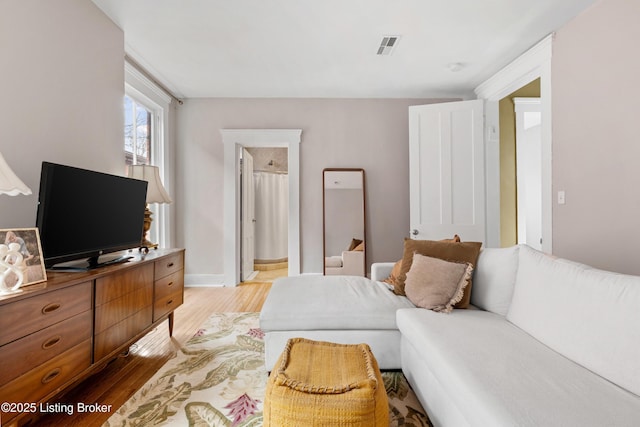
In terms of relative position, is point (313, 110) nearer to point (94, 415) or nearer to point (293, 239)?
point (293, 239)

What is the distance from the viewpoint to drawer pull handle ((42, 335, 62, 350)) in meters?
1.37

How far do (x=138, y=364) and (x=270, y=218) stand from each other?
3.75 m

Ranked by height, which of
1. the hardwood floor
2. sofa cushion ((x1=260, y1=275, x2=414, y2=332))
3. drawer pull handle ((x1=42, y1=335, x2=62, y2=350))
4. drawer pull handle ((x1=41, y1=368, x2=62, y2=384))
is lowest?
the hardwood floor

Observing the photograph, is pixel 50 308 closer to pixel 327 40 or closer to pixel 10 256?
pixel 10 256

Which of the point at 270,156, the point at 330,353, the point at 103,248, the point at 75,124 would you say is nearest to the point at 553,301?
the point at 330,353

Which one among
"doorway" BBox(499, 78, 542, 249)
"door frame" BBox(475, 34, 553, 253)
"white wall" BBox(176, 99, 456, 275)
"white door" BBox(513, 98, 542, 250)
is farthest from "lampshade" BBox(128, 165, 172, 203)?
"white door" BBox(513, 98, 542, 250)

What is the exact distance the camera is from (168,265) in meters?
2.48

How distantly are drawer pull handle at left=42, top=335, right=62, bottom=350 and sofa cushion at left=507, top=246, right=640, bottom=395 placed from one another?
2.28 metres

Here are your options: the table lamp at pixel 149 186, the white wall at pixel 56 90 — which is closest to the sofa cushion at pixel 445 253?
the table lamp at pixel 149 186

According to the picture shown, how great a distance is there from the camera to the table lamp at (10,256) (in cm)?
126

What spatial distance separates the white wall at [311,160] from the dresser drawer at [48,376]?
2.65 m

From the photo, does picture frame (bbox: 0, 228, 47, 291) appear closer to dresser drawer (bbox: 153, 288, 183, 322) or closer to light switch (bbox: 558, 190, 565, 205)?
dresser drawer (bbox: 153, 288, 183, 322)

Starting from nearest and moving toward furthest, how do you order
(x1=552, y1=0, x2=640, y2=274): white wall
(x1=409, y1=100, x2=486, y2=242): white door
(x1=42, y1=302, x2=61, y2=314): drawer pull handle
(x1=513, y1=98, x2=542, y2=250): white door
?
(x1=42, y1=302, x2=61, y2=314): drawer pull handle → (x1=552, y1=0, x2=640, y2=274): white wall → (x1=409, y1=100, x2=486, y2=242): white door → (x1=513, y1=98, x2=542, y2=250): white door

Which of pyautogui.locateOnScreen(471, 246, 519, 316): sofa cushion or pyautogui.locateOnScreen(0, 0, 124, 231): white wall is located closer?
pyautogui.locateOnScreen(0, 0, 124, 231): white wall
